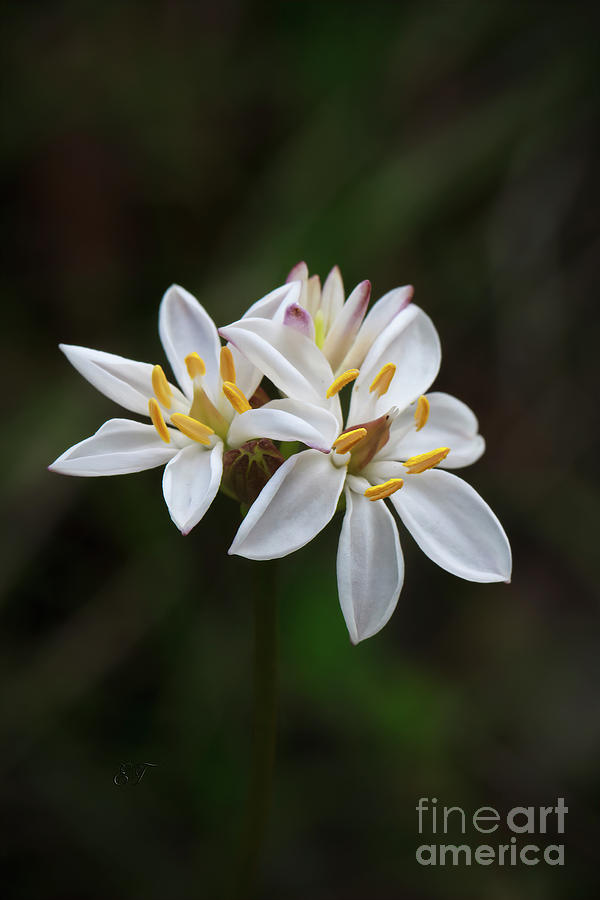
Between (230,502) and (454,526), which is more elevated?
(230,502)

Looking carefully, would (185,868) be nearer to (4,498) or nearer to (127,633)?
(127,633)

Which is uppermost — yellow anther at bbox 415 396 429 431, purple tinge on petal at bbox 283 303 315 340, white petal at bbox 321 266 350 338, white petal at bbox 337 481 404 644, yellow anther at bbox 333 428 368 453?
white petal at bbox 321 266 350 338

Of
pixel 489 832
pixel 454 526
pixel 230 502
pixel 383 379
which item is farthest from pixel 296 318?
pixel 489 832

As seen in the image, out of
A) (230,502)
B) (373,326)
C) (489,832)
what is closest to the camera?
(373,326)

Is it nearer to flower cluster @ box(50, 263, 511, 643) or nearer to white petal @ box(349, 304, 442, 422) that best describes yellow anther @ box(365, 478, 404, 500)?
flower cluster @ box(50, 263, 511, 643)

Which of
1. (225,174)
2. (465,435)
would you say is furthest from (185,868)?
(225,174)

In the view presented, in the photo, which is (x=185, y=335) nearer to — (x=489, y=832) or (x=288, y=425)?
(x=288, y=425)

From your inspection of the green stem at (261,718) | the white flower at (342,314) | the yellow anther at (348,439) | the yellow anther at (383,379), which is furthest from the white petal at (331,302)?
the green stem at (261,718)

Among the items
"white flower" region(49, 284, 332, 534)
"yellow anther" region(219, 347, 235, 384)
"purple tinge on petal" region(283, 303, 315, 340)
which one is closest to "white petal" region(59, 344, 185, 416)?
"white flower" region(49, 284, 332, 534)
